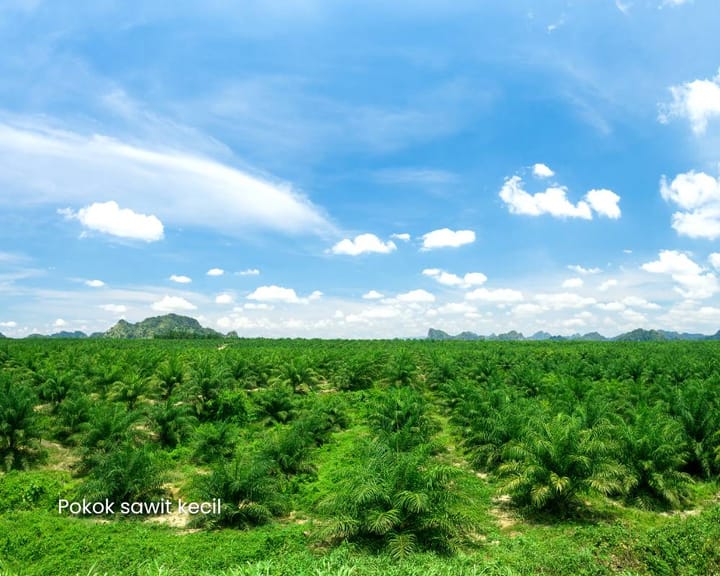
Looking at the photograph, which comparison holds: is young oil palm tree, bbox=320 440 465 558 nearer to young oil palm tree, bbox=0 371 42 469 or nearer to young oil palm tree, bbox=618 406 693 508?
young oil palm tree, bbox=618 406 693 508

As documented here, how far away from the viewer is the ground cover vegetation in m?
8.52

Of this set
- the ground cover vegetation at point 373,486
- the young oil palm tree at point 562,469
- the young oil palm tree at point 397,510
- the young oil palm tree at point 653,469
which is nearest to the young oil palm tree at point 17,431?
the ground cover vegetation at point 373,486

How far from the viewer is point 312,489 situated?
1298 centimetres

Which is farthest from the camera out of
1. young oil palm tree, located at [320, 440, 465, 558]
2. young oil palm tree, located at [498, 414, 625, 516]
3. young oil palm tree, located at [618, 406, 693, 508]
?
young oil palm tree, located at [618, 406, 693, 508]

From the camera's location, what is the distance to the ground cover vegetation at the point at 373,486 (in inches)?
335

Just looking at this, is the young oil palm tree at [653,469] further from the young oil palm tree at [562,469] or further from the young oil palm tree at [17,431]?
the young oil palm tree at [17,431]

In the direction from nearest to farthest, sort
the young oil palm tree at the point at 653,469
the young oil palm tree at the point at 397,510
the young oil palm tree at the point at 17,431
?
1. the young oil palm tree at the point at 397,510
2. the young oil palm tree at the point at 653,469
3. the young oil palm tree at the point at 17,431

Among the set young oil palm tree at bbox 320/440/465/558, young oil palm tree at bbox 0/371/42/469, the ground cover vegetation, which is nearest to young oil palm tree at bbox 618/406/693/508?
the ground cover vegetation

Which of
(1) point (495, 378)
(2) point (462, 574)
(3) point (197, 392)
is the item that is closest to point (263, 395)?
(3) point (197, 392)

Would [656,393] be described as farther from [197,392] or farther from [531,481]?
[197,392]

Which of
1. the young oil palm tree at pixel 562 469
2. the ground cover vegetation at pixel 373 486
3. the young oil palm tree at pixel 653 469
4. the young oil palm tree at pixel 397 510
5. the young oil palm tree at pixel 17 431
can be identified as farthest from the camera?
the young oil palm tree at pixel 17 431

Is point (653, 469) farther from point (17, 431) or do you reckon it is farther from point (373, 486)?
point (17, 431)

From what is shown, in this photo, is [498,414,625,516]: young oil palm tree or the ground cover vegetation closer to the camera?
the ground cover vegetation

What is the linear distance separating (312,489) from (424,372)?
65.3 ft
